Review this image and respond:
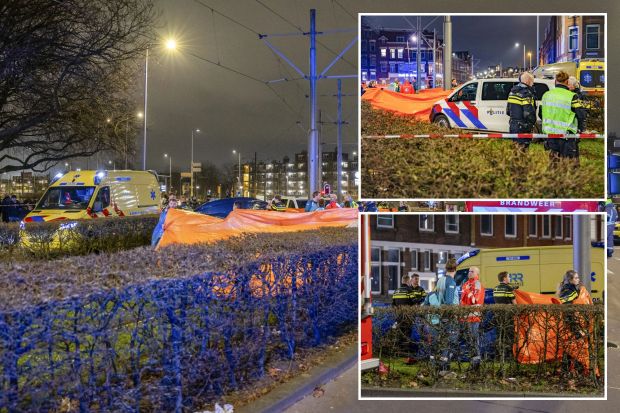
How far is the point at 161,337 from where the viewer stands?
4719mm

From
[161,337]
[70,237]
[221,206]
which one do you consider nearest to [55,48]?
[70,237]

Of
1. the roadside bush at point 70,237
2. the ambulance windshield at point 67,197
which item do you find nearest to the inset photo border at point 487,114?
the roadside bush at point 70,237

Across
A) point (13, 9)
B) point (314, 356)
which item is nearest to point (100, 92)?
point (13, 9)

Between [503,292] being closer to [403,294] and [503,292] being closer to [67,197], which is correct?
[403,294]

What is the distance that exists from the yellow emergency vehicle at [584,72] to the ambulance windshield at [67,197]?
1834cm

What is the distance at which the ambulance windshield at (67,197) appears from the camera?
1973 centimetres

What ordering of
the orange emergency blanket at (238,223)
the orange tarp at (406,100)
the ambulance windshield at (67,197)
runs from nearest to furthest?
1. the orange tarp at (406,100)
2. the orange emergency blanket at (238,223)
3. the ambulance windshield at (67,197)

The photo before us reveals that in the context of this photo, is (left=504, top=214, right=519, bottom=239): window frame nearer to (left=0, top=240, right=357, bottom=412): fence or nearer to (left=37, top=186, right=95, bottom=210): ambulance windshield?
(left=0, top=240, right=357, bottom=412): fence

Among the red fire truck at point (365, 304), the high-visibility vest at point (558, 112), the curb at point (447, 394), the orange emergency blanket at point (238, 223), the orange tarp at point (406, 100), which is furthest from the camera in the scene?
the orange emergency blanket at point (238, 223)

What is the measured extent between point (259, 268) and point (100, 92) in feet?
50.1

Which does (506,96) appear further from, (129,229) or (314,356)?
(129,229)

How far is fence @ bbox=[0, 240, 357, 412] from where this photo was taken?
3865mm

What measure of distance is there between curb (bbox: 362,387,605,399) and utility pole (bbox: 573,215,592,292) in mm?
1068

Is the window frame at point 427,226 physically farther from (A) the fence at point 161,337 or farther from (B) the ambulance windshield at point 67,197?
(B) the ambulance windshield at point 67,197
